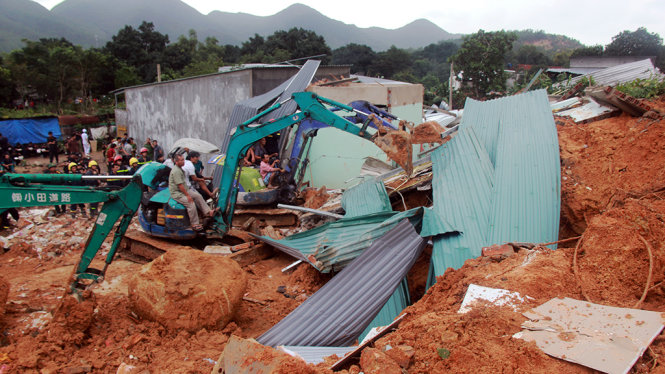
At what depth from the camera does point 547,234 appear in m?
5.34

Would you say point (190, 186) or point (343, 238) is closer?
point (343, 238)

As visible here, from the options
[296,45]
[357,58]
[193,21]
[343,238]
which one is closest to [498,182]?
[343,238]

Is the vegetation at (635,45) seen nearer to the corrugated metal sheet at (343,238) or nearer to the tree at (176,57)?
the tree at (176,57)

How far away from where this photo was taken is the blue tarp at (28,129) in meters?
20.4

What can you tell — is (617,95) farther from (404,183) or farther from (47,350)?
(47,350)

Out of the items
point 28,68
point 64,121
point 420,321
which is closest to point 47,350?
point 420,321

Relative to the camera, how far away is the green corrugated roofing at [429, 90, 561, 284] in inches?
211

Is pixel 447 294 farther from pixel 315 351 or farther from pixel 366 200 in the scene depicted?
pixel 366 200

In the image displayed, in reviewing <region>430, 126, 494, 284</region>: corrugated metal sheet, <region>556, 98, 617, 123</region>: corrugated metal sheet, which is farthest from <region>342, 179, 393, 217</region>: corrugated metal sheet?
<region>556, 98, 617, 123</region>: corrugated metal sheet

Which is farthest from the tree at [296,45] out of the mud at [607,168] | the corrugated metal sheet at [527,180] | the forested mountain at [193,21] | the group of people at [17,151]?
the forested mountain at [193,21]

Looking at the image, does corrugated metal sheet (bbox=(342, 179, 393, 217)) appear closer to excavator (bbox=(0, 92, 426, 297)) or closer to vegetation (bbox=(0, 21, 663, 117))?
excavator (bbox=(0, 92, 426, 297))

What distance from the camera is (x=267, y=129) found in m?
7.23

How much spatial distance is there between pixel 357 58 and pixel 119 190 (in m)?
47.9

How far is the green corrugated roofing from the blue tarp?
872 inches
